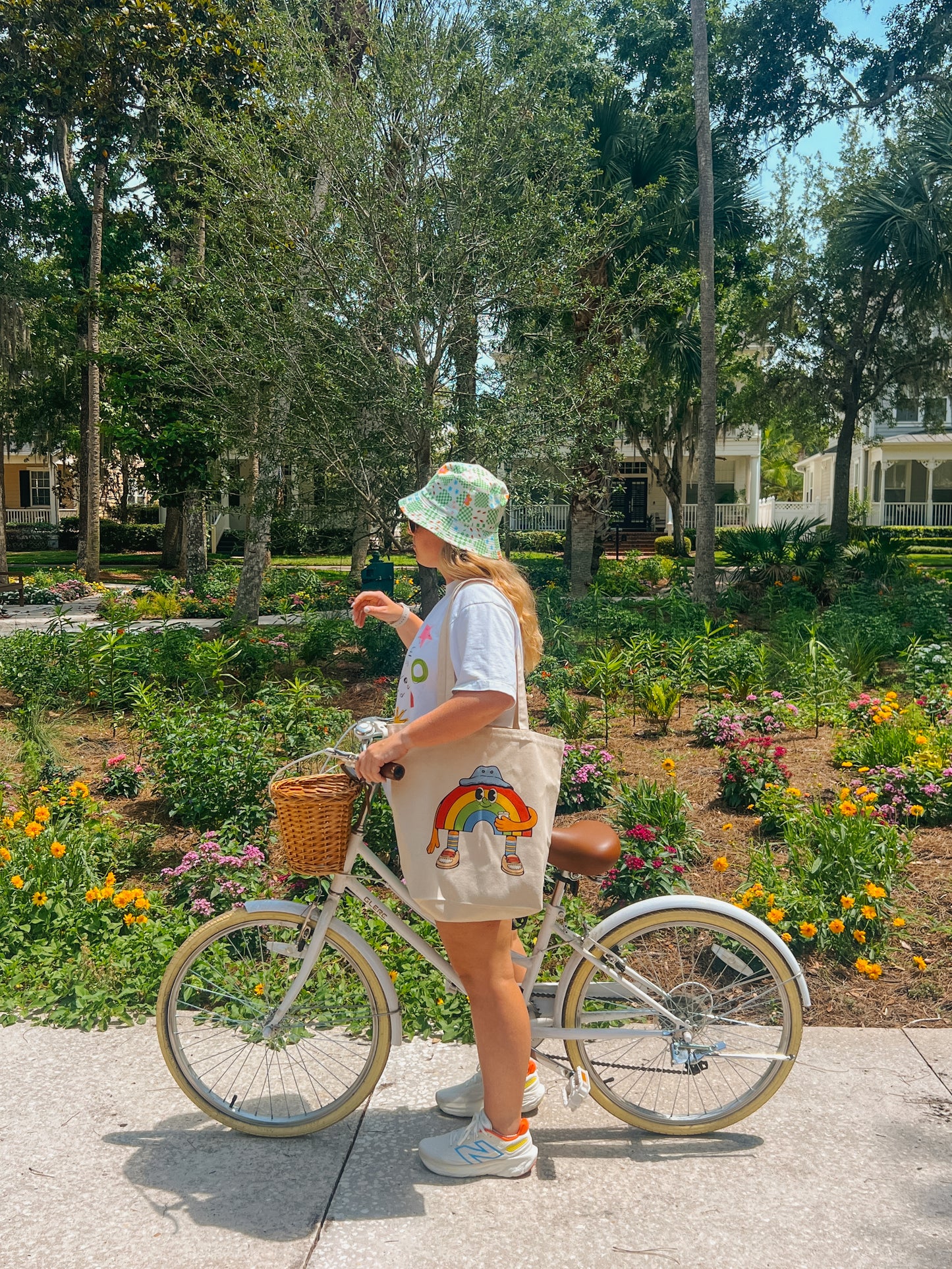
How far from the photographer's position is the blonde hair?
2.59 metres

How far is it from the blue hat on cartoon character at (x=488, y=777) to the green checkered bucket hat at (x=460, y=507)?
547 millimetres

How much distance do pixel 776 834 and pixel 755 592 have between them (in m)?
7.62

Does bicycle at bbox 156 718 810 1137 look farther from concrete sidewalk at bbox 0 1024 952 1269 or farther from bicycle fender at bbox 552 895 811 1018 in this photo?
concrete sidewalk at bbox 0 1024 952 1269

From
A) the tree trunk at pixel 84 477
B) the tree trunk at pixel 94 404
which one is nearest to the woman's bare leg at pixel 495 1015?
the tree trunk at pixel 94 404

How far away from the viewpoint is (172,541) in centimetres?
2155

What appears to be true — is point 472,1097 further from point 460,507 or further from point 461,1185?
point 460,507

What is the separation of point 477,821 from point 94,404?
20.0 metres

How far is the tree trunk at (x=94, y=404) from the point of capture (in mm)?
19047

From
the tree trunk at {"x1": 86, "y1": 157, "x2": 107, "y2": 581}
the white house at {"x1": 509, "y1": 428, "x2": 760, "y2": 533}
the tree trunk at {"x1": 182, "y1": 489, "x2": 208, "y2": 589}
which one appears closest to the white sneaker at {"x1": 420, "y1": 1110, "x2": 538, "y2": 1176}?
the tree trunk at {"x1": 182, "y1": 489, "x2": 208, "y2": 589}

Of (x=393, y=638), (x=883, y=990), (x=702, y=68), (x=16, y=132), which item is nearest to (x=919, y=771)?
(x=883, y=990)

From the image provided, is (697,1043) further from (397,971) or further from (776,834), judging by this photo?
(776,834)

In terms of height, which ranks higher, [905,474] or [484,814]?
[905,474]

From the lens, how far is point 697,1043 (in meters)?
2.87

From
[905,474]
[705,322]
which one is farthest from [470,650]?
[905,474]
